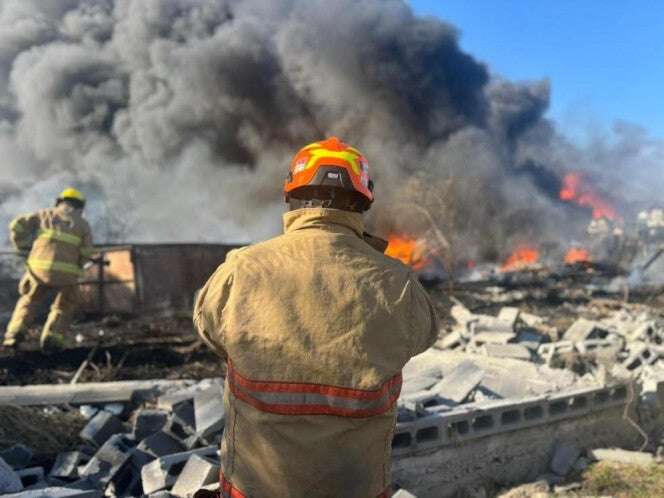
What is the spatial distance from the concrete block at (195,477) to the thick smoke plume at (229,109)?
15.8m

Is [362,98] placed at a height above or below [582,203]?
above

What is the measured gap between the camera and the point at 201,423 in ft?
11.0

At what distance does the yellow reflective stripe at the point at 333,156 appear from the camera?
66.7 inches

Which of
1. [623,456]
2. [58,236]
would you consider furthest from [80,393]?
[623,456]

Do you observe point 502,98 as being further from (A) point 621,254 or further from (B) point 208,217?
(B) point 208,217

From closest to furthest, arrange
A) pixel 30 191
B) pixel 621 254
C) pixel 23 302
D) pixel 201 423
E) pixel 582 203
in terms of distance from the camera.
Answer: pixel 201 423 < pixel 23 302 < pixel 621 254 < pixel 30 191 < pixel 582 203

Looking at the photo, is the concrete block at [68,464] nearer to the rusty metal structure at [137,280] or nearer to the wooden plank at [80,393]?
the wooden plank at [80,393]

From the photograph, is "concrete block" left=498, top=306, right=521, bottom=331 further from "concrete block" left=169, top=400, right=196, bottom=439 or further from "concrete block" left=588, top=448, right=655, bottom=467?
"concrete block" left=169, top=400, right=196, bottom=439

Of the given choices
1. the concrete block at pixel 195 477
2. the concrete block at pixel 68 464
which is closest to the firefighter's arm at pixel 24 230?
the concrete block at pixel 68 464

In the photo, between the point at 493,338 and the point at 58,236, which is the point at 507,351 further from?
the point at 58,236

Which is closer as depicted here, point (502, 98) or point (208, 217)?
point (208, 217)

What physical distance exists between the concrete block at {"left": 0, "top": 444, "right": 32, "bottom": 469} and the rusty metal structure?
6032mm

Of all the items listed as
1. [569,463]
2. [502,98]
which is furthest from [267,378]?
[502,98]

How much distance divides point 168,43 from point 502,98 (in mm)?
14456
